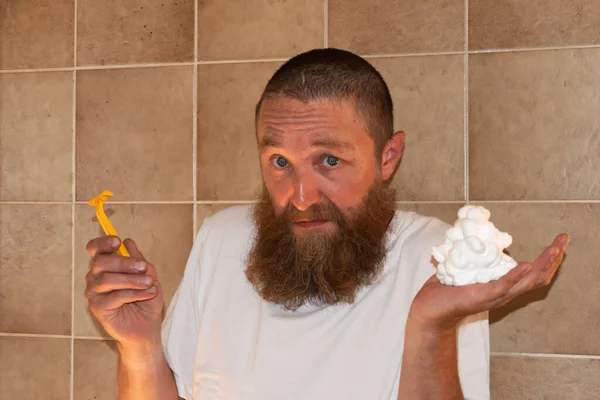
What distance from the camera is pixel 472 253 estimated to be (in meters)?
1.06

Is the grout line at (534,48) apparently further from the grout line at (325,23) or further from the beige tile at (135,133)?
the beige tile at (135,133)

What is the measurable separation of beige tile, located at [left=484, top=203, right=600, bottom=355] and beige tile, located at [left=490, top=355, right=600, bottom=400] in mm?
23

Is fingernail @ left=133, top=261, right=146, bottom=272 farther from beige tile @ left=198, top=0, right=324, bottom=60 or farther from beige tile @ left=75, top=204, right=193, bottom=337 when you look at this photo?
beige tile @ left=198, top=0, right=324, bottom=60

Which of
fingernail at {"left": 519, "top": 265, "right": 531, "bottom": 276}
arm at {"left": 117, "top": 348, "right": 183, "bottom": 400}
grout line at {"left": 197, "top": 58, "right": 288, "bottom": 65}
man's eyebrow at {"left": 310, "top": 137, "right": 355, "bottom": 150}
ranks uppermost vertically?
grout line at {"left": 197, "top": 58, "right": 288, "bottom": 65}

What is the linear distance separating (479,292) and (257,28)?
0.94 m

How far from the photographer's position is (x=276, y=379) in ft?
4.44

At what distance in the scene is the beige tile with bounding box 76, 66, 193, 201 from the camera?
1.74m

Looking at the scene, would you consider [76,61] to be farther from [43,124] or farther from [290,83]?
[290,83]

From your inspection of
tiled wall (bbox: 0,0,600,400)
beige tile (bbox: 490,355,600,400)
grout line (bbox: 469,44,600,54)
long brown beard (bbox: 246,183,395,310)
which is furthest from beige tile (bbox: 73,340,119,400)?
grout line (bbox: 469,44,600,54)

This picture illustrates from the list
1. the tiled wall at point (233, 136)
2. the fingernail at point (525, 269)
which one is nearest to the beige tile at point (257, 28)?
the tiled wall at point (233, 136)

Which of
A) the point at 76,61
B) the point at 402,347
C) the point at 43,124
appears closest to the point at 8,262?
the point at 43,124

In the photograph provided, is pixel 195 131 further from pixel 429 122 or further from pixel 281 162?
pixel 429 122

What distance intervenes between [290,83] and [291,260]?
328 millimetres

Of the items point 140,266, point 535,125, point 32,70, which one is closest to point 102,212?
point 140,266
